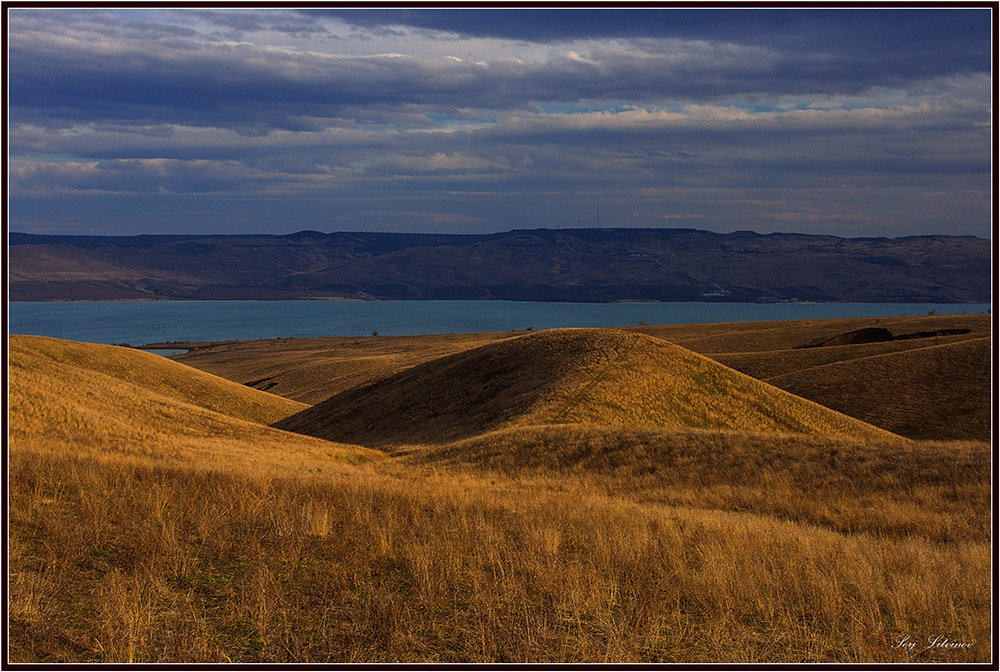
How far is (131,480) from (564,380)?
30.0m

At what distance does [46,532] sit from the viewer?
7.67 m

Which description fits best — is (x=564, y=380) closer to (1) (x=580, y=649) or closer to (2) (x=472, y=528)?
(2) (x=472, y=528)

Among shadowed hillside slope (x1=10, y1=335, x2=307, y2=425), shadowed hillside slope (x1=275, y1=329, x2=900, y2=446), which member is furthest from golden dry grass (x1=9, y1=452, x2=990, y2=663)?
shadowed hillside slope (x1=10, y1=335, x2=307, y2=425)

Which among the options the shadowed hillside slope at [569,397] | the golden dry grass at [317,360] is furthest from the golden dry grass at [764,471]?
the golden dry grass at [317,360]

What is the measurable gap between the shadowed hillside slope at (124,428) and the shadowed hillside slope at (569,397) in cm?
739

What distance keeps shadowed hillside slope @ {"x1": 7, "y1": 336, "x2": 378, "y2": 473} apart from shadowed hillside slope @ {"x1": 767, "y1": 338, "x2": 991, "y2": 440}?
3412 centimetres

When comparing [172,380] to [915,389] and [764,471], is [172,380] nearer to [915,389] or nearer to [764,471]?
[764,471]

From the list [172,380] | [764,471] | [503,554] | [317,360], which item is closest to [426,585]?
[503,554]

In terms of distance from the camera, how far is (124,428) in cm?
2217

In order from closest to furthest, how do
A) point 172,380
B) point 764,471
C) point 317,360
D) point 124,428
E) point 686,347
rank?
1. point 764,471
2. point 124,428
3. point 172,380
4. point 686,347
5. point 317,360

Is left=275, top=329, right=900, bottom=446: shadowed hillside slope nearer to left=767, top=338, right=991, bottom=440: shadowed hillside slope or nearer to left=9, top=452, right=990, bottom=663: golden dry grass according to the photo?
left=767, top=338, right=991, bottom=440: shadowed hillside slope

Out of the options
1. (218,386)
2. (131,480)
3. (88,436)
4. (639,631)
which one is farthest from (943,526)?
(218,386)

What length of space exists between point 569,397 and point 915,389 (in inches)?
1093

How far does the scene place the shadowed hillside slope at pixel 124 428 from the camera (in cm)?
1633
